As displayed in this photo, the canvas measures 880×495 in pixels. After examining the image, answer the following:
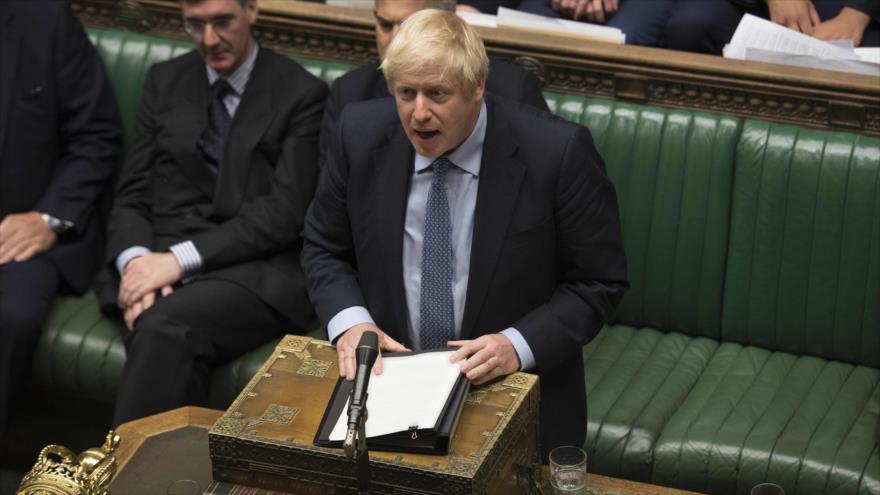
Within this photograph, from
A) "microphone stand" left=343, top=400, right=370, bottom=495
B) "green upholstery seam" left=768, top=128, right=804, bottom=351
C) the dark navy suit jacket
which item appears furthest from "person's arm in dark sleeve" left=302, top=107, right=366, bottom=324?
"green upholstery seam" left=768, top=128, right=804, bottom=351

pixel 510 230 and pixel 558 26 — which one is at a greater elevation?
pixel 558 26

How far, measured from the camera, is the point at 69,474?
108 inches

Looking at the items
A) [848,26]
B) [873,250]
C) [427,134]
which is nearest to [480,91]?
[427,134]

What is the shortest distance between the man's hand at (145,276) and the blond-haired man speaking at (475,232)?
0.97 metres

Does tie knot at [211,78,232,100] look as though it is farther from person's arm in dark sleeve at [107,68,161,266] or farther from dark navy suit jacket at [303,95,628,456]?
dark navy suit jacket at [303,95,628,456]

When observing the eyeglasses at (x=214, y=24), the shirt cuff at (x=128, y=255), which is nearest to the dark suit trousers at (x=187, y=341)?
the shirt cuff at (x=128, y=255)

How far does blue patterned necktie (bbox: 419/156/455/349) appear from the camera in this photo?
3.05 m

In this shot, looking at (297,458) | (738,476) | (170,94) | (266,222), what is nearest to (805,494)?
(738,476)

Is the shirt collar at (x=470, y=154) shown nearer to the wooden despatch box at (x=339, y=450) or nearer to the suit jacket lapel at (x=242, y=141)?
the wooden despatch box at (x=339, y=450)

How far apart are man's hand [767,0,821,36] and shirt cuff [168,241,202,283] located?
76.4 inches

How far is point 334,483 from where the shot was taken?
262cm

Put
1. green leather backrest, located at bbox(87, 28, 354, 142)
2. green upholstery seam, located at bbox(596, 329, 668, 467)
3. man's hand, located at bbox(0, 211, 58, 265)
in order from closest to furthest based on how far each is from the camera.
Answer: green upholstery seam, located at bbox(596, 329, 668, 467) → man's hand, located at bbox(0, 211, 58, 265) → green leather backrest, located at bbox(87, 28, 354, 142)

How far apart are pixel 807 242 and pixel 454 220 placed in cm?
126

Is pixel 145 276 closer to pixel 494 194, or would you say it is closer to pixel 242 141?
pixel 242 141
